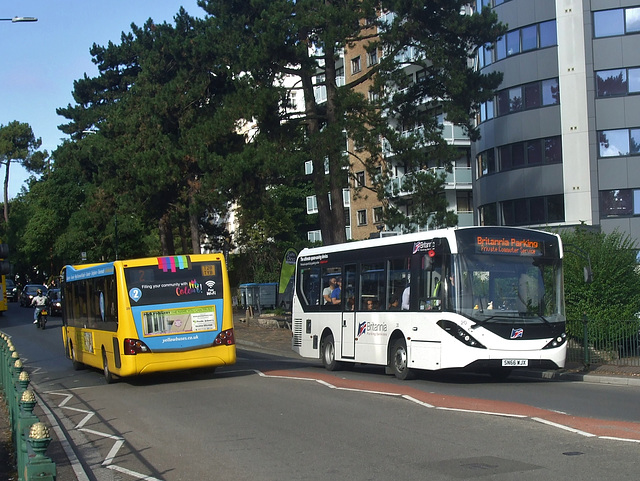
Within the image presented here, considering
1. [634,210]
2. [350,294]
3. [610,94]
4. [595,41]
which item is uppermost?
[595,41]

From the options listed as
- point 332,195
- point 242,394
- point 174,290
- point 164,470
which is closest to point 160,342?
point 174,290

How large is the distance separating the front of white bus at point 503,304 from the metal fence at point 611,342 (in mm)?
3385

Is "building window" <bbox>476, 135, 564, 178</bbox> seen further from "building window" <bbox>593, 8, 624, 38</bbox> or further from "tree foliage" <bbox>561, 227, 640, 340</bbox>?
"tree foliage" <bbox>561, 227, 640, 340</bbox>

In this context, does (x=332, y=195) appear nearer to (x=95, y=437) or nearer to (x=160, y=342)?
(x=160, y=342)

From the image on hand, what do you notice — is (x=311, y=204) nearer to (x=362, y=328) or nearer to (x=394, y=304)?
(x=362, y=328)

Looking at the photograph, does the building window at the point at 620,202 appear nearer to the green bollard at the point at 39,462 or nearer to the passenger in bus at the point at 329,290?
the passenger in bus at the point at 329,290

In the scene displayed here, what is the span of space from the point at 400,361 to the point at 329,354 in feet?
11.3

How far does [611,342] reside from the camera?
1931 cm

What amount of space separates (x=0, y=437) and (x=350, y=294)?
9.95 m

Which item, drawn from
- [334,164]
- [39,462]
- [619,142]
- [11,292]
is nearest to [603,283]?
[334,164]

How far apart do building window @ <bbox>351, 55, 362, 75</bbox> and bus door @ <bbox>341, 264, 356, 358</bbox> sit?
141 ft

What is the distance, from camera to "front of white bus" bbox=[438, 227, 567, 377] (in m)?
15.4

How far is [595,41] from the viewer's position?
131 ft

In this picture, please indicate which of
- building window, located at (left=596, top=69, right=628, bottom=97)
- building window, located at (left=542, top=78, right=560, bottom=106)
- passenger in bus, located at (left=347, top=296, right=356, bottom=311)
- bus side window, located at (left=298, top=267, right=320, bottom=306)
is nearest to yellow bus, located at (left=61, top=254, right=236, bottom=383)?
passenger in bus, located at (left=347, top=296, right=356, bottom=311)
